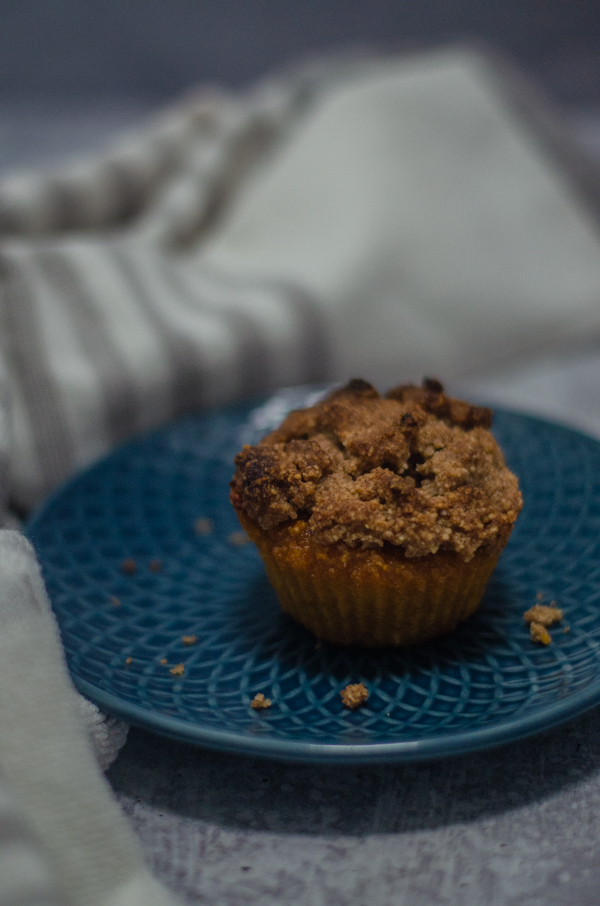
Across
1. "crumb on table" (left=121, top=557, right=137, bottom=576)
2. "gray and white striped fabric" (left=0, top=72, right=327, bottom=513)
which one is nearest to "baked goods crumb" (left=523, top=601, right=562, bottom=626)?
"crumb on table" (left=121, top=557, right=137, bottom=576)

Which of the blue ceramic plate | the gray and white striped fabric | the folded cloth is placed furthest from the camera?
the gray and white striped fabric

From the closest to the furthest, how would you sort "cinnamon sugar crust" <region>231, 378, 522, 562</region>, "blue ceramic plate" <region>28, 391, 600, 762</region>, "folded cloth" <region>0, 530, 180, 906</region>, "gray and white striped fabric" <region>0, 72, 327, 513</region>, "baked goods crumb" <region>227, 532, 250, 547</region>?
"folded cloth" <region>0, 530, 180, 906</region> < "blue ceramic plate" <region>28, 391, 600, 762</region> < "cinnamon sugar crust" <region>231, 378, 522, 562</region> < "baked goods crumb" <region>227, 532, 250, 547</region> < "gray and white striped fabric" <region>0, 72, 327, 513</region>

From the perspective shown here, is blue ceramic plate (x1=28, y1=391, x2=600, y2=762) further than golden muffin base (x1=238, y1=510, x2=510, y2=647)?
No

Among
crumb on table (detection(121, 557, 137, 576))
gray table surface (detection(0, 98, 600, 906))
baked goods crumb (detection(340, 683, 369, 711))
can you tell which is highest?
baked goods crumb (detection(340, 683, 369, 711))

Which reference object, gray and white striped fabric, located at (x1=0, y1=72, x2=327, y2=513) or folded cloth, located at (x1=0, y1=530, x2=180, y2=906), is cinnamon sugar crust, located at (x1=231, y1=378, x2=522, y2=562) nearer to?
folded cloth, located at (x1=0, y1=530, x2=180, y2=906)

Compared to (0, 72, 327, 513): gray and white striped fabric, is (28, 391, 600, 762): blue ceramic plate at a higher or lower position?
lower

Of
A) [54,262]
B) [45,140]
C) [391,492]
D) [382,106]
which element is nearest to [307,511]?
[391,492]

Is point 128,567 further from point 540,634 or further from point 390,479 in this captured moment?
point 540,634
